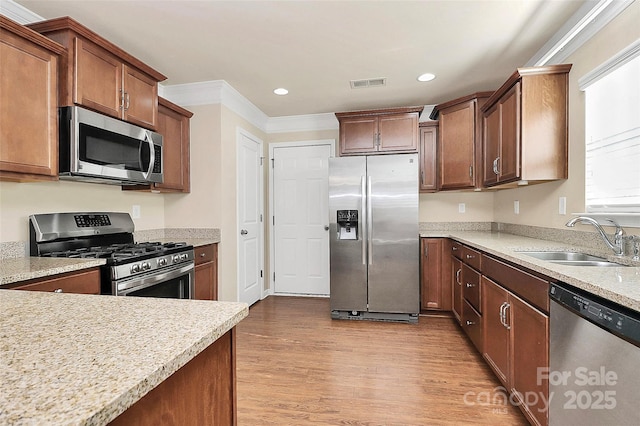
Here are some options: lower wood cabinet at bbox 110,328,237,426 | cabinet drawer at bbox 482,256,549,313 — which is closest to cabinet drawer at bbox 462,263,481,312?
cabinet drawer at bbox 482,256,549,313

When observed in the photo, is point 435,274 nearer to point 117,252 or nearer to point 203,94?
point 117,252

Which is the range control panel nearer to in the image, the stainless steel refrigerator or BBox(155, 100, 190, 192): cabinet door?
BBox(155, 100, 190, 192): cabinet door

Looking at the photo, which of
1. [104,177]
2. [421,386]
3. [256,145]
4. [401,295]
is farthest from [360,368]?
[256,145]

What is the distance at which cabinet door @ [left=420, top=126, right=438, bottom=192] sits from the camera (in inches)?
149

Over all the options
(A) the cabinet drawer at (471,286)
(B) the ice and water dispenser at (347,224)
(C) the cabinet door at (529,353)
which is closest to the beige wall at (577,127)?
(A) the cabinet drawer at (471,286)

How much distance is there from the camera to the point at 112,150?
91.9 inches

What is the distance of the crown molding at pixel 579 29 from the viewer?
1.87 meters

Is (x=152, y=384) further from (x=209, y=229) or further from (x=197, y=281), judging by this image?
(x=209, y=229)

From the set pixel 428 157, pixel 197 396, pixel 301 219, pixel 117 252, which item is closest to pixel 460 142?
pixel 428 157

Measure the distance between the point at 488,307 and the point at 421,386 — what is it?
726 millimetres

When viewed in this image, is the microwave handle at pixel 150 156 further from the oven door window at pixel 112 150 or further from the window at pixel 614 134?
the window at pixel 614 134

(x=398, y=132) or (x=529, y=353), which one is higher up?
(x=398, y=132)

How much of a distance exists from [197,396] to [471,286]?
8.16ft

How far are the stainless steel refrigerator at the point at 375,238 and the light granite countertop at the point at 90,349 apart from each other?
8.67ft
